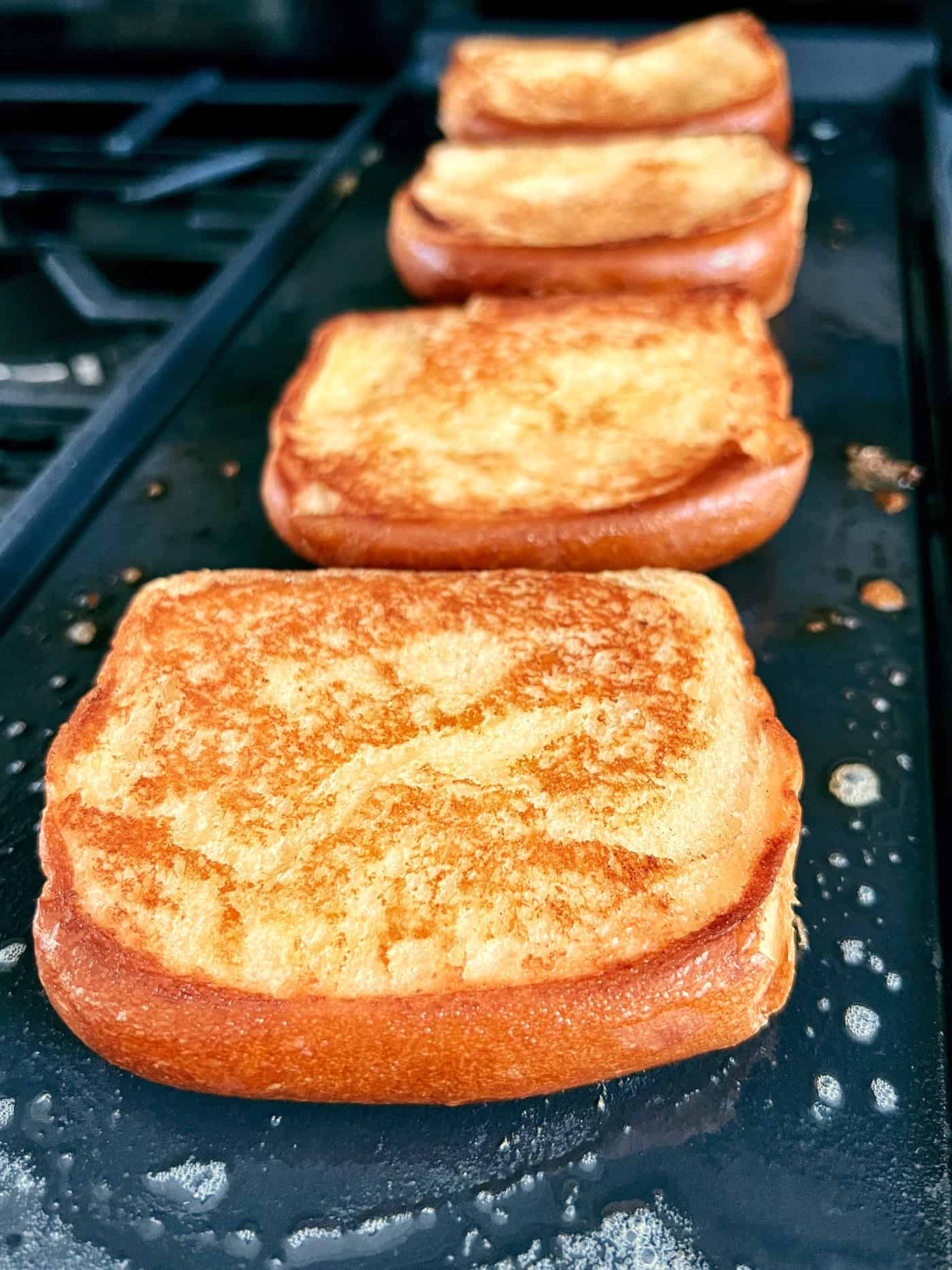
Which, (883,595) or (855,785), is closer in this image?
(855,785)

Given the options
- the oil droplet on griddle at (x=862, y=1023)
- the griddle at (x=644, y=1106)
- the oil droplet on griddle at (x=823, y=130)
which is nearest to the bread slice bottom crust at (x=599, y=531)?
the griddle at (x=644, y=1106)

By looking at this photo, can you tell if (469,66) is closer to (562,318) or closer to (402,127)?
(402,127)

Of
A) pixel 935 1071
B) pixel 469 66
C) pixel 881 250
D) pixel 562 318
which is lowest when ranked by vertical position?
pixel 935 1071

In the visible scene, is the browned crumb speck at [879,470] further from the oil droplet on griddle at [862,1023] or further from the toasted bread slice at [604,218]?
the oil droplet on griddle at [862,1023]

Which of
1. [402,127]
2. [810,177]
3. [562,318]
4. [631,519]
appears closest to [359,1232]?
[631,519]

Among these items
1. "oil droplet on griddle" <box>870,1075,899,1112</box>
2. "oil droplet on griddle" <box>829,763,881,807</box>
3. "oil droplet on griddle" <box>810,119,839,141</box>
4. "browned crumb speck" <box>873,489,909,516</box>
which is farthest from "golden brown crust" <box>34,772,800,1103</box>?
"oil droplet on griddle" <box>810,119,839,141</box>

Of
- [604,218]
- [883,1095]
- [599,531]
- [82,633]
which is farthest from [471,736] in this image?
[604,218]

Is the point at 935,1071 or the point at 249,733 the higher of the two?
the point at 249,733

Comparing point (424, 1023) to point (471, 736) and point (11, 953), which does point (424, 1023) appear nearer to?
Result: point (471, 736)
